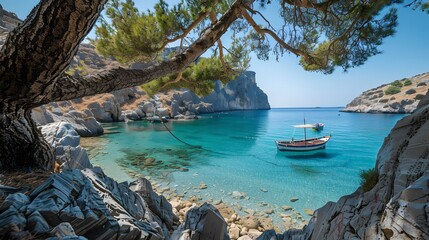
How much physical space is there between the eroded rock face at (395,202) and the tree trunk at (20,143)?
154 inches

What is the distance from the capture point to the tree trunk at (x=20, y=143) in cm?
222

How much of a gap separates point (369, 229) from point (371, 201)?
20.5 inches

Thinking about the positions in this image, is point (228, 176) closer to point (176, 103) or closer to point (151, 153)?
point (151, 153)

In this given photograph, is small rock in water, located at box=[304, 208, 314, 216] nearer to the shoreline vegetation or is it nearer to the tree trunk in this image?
the shoreline vegetation

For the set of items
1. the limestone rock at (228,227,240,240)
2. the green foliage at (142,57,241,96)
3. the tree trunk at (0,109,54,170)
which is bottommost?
the limestone rock at (228,227,240,240)

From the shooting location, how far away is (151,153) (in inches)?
452

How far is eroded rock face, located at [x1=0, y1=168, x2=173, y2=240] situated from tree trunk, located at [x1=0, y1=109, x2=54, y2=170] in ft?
3.14

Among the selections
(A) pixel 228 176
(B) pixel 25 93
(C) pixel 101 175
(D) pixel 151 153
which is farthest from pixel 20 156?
(D) pixel 151 153

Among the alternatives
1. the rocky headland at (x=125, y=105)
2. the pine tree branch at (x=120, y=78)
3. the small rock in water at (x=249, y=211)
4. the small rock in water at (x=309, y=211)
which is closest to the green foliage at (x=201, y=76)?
the rocky headland at (x=125, y=105)

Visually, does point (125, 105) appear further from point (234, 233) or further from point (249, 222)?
point (234, 233)

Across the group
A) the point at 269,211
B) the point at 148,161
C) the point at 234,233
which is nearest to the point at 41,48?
the point at 234,233

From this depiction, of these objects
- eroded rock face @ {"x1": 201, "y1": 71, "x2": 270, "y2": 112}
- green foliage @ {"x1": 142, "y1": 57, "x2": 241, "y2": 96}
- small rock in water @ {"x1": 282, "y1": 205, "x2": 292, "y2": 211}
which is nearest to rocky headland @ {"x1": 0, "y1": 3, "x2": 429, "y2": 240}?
small rock in water @ {"x1": 282, "y1": 205, "x2": 292, "y2": 211}

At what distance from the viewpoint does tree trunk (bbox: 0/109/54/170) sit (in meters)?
2.22

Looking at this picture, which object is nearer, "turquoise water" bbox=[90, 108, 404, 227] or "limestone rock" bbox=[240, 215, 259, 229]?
"limestone rock" bbox=[240, 215, 259, 229]
